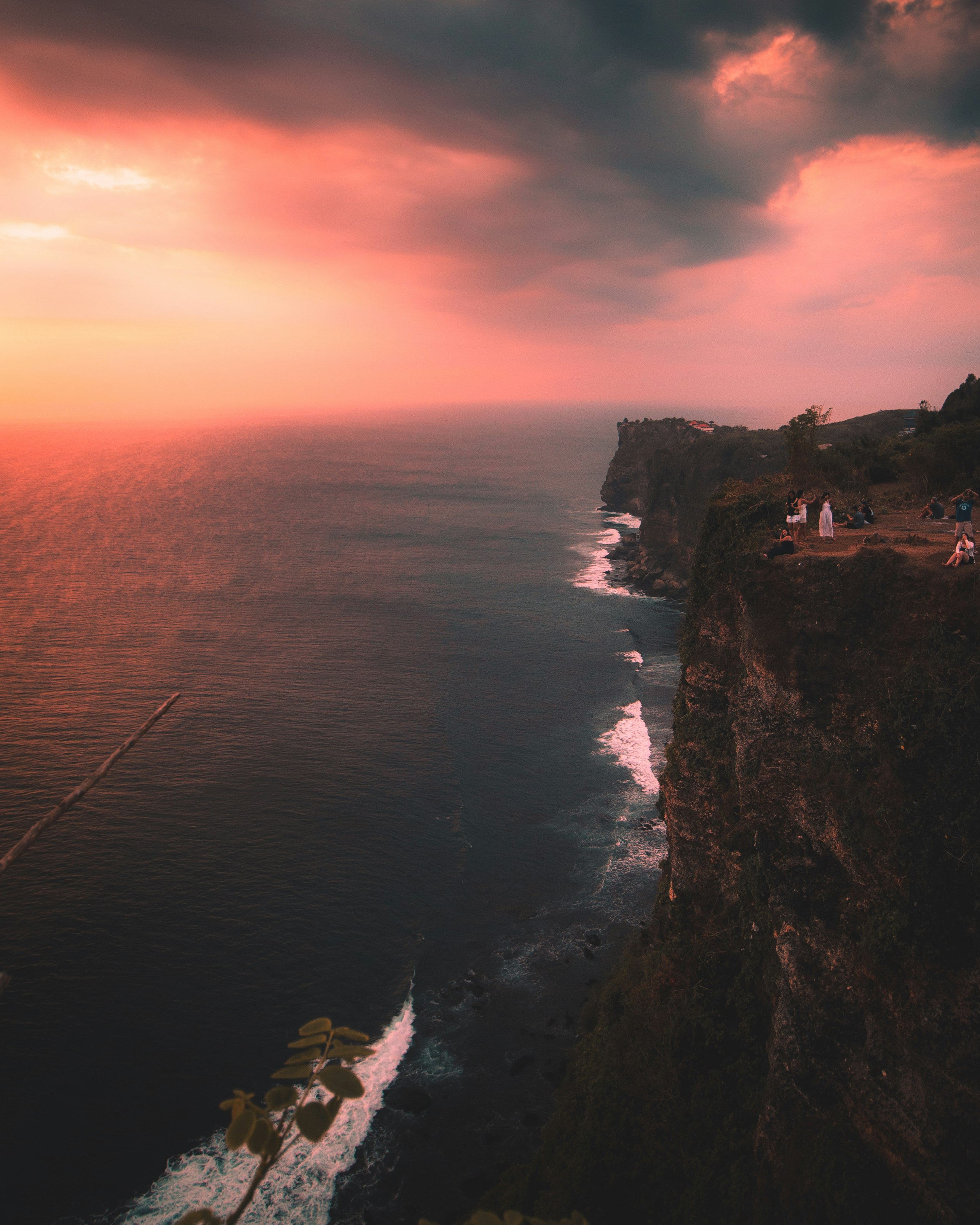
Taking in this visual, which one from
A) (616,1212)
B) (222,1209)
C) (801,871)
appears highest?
(801,871)

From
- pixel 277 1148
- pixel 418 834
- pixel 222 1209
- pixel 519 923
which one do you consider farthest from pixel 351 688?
pixel 277 1148

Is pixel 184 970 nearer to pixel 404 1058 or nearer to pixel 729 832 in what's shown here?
pixel 404 1058

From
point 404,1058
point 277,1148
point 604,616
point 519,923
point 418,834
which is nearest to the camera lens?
point 277,1148

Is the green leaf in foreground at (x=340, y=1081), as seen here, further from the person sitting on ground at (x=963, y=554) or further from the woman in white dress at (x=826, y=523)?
the woman in white dress at (x=826, y=523)

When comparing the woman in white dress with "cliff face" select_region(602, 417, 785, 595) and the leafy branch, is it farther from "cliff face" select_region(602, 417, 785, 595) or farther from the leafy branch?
"cliff face" select_region(602, 417, 785, 595)

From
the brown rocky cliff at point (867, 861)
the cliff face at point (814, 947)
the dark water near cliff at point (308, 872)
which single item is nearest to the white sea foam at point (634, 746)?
the dark water near cliff at point (308, 872)
